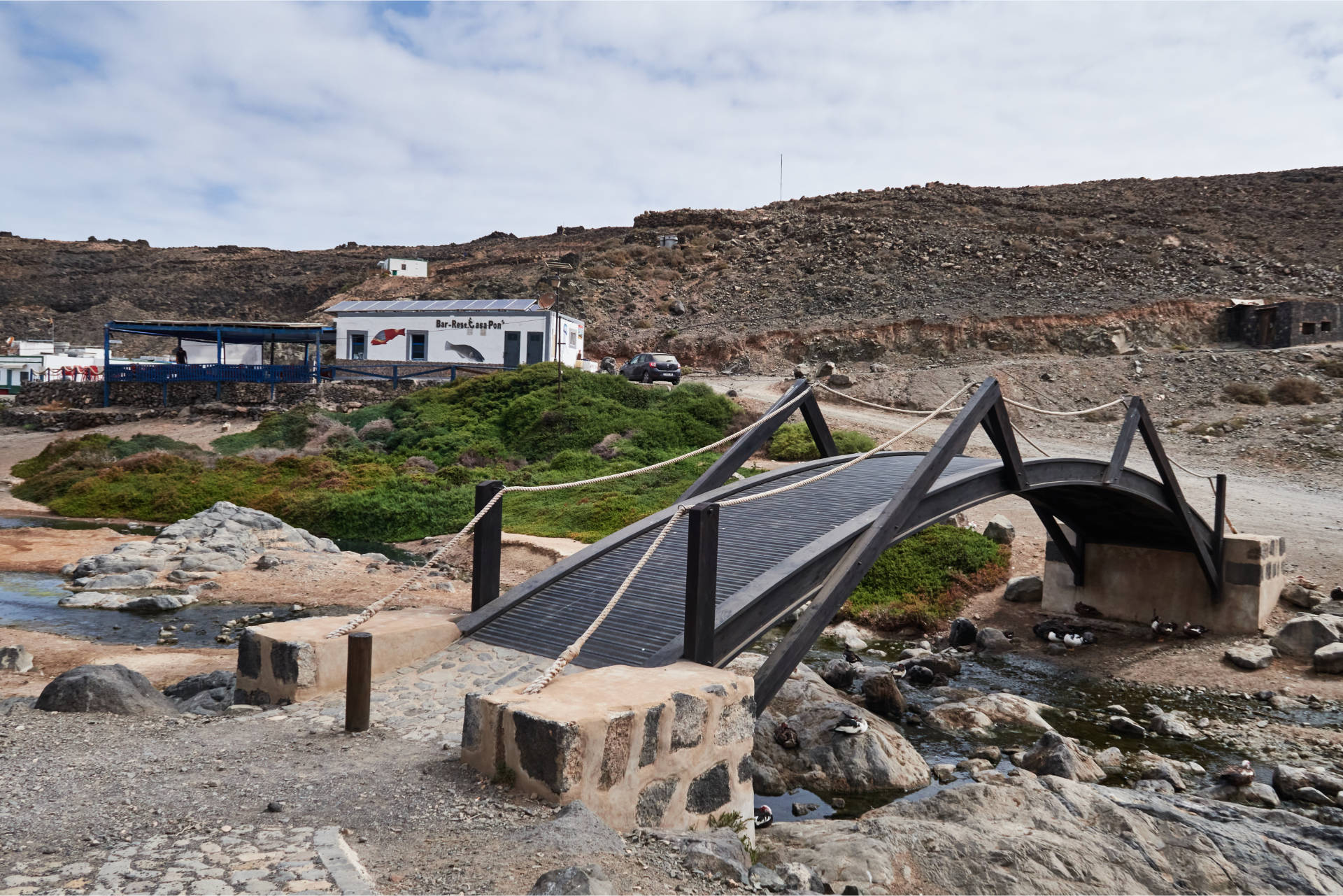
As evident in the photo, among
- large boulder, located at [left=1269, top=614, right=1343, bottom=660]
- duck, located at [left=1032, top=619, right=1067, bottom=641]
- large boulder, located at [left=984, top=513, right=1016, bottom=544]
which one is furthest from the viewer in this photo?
large boulder, located at [left=984, top=513, right=1016, bottom=544]

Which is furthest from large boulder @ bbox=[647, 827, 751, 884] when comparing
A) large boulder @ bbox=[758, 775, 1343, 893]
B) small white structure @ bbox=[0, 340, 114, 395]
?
small white structure @ bbox=[0, 340, 114, 395]

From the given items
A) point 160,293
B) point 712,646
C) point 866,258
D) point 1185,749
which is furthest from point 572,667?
point 160,293

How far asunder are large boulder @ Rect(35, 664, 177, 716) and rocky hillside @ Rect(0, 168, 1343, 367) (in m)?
35.2

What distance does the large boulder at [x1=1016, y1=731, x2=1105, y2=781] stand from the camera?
8.71 m

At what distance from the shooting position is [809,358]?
131 feet

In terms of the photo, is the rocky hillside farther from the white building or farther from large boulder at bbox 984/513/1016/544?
large boulder at bbox 984/513/1016/544

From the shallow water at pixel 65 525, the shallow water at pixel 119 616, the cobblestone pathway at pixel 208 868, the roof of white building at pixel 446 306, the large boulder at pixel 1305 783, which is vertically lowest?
the shallow water at pixel 65 525

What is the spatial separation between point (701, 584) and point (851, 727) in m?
3.75

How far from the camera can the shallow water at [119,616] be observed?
42.8 ft

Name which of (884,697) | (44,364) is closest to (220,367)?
(44,364)

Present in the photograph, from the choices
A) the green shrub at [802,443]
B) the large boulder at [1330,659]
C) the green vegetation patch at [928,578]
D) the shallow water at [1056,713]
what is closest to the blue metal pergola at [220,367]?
the green shrub at [802,443]

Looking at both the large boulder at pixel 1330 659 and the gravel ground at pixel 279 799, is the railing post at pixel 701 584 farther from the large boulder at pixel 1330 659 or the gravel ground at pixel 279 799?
the large boulder at pixel 1330 659

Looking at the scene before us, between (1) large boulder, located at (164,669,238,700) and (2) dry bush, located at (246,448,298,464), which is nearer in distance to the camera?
(1) large boulder, located at (164,669,238,700)

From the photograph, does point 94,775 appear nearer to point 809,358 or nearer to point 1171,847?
point 1171,847
